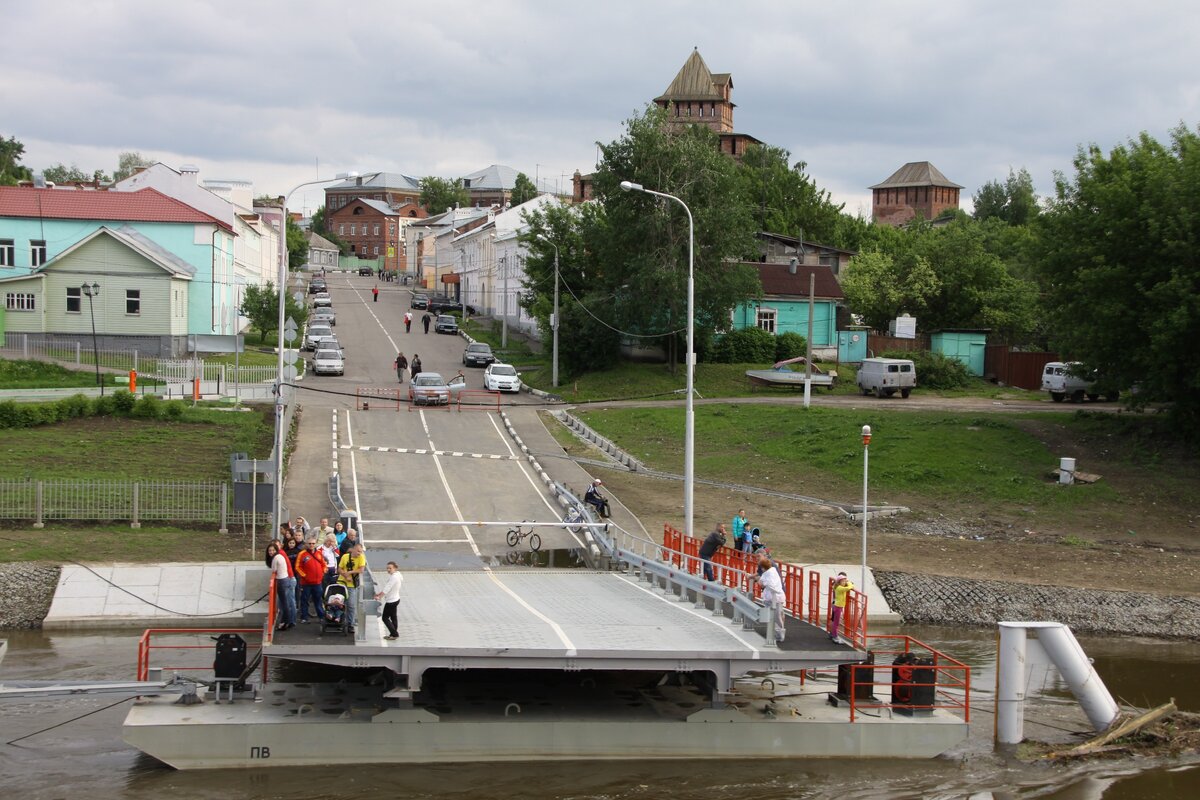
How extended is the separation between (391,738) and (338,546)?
615 centimetres

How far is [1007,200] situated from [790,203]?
36.5m

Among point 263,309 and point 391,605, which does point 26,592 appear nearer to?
point 391,605

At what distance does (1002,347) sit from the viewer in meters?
63.6

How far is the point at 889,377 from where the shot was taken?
180ft

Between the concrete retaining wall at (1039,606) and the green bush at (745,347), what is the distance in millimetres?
33956

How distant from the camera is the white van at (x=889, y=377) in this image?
5503cm

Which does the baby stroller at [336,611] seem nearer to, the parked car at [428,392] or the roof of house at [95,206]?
the parked car at [428,392]

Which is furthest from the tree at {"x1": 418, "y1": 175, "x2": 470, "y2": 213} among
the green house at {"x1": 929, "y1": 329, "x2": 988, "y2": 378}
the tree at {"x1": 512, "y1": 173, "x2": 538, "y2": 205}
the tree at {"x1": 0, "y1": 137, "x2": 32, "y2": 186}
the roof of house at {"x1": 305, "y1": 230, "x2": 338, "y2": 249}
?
the green house at {"x1": 929, "y1": 329, "x2": 988, "y2": 378}

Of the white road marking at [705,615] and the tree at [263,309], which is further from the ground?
the tree at [263,309]

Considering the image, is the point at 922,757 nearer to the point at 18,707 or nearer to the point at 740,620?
the point at 740,620

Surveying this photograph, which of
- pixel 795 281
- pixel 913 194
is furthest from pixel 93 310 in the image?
pixel 913 194

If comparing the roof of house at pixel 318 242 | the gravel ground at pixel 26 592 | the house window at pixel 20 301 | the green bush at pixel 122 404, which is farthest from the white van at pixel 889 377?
the roof of house at pixel 318 242

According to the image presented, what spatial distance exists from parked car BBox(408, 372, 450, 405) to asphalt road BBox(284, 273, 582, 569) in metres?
0.49

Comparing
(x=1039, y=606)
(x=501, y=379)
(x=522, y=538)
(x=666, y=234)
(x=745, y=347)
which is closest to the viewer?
(x=1039, y=606)
